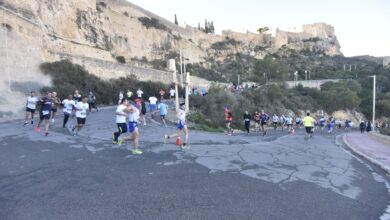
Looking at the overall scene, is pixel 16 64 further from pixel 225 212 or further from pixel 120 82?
pixel 225 212

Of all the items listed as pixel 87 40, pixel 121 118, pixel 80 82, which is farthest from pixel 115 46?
pixel 121 118

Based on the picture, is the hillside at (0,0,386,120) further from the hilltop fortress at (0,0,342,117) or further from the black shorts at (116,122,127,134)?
the black shorts at (116,122,127,134)

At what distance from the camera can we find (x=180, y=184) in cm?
645

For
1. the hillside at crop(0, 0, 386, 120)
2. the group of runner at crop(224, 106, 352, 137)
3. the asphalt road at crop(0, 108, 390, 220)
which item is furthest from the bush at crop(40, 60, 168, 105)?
the asphalt road at crop(0, 108, 390, 220)

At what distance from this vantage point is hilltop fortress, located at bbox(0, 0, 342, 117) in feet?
78.2

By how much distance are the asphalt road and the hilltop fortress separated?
1391 cm

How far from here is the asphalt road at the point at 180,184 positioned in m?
5.11

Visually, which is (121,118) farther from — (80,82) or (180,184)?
(80,82)

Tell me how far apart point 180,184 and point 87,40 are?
40720mm

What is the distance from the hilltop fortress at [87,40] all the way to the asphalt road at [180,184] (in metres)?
13.9

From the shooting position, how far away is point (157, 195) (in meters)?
5.75

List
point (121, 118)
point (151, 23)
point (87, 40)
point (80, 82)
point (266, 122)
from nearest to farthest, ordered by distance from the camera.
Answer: point (121, 118), point (266, 122), point (80, 82), point (87, 40), point (151, 23)

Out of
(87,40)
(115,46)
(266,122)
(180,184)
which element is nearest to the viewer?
(180,184)

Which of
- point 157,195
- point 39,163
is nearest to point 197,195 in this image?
point 157,195
